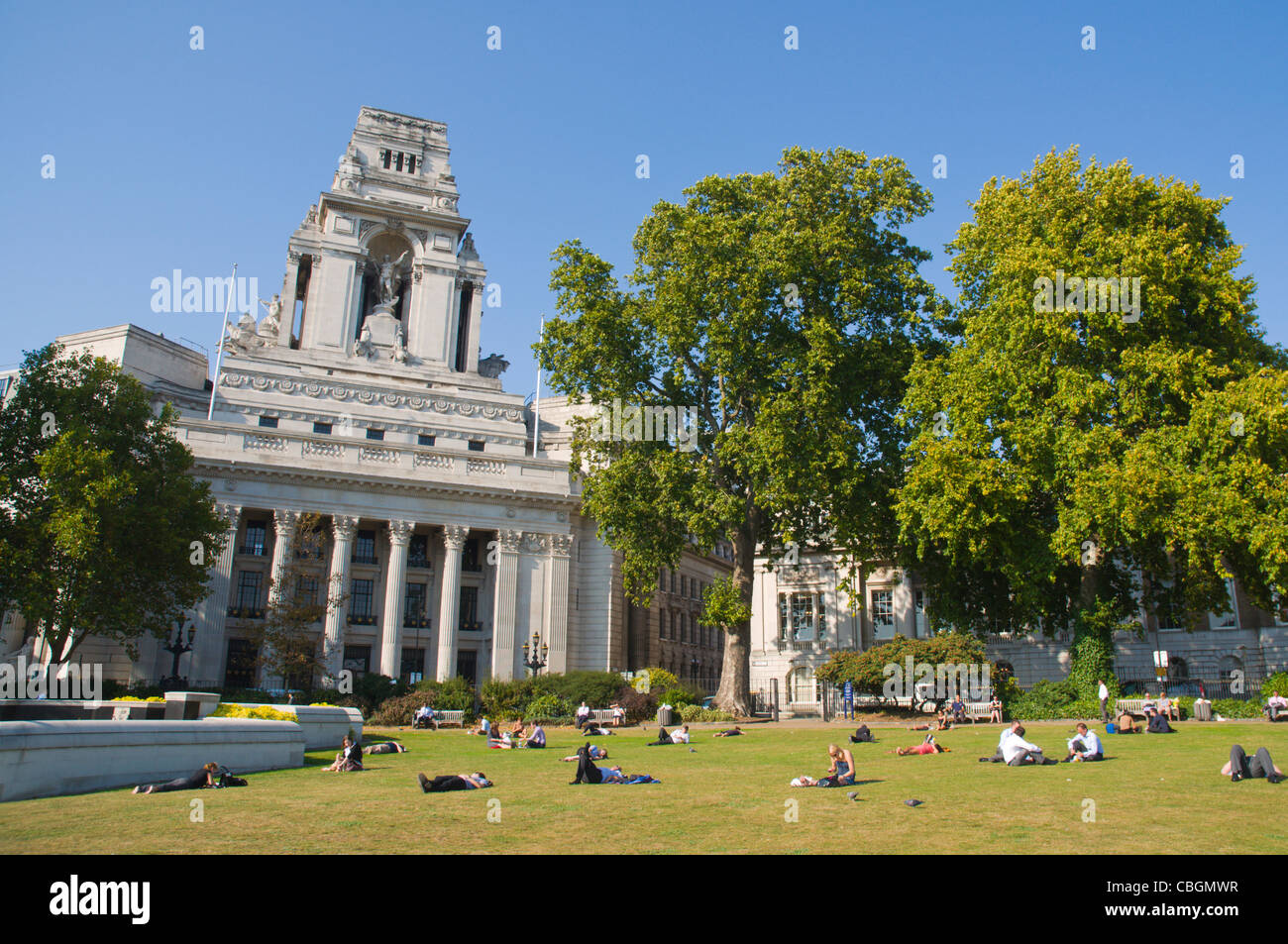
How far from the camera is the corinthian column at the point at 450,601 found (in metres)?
53.2

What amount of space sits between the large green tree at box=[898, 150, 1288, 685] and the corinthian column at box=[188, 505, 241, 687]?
3548 centimetres

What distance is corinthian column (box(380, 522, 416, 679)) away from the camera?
2040 inches

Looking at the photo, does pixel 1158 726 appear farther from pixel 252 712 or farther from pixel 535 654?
pixel 535 654

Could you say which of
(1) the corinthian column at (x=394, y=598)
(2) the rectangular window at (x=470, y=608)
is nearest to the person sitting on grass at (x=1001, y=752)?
(1) the corinthian column at (x=394, y=598)

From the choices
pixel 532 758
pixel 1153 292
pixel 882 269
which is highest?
pixel 882 269

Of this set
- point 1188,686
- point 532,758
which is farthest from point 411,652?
point 1188,686

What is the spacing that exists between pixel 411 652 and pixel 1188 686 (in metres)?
41.2

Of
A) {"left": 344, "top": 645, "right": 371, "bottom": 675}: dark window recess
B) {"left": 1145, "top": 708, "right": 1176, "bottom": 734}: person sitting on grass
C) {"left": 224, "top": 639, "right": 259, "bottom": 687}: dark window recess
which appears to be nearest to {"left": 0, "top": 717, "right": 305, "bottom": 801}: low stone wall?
{"left": 1145, "top": 708, "right": 1176, "bottom": 734}: person sitting on grass

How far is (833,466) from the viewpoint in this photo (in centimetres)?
3591

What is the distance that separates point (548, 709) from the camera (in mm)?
42469

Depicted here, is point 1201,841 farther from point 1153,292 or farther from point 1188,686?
point 1188,686

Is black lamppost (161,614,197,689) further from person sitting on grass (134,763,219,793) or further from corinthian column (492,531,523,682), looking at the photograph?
person sitting on grass (134,763,219,793)

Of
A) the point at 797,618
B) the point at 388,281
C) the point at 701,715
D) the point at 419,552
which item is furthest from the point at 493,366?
the point at 701,715

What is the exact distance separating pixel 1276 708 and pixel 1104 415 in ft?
36.3
